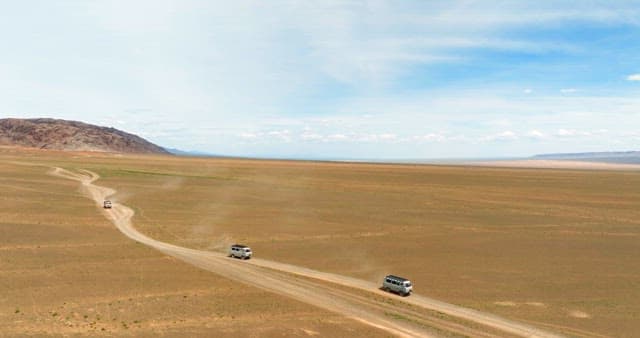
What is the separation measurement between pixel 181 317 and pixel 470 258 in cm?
2877

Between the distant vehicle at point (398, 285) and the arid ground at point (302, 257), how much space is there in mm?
2482

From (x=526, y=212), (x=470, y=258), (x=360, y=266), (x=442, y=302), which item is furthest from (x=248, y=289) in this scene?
(x=526, y=212)

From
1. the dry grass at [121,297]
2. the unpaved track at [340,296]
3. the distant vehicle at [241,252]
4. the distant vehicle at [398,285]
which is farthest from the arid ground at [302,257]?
the distant vehicle at [398,285]

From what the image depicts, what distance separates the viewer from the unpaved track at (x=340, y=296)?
→ 2673 centimetres

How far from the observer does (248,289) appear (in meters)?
31.9

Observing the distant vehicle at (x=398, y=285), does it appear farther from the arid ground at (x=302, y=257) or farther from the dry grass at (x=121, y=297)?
the dry grass at (x=121, y=297)

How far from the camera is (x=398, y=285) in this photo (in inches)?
1267

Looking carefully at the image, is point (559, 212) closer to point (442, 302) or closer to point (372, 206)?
point (372, 206)

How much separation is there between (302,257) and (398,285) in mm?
12269

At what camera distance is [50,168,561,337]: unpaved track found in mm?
26734

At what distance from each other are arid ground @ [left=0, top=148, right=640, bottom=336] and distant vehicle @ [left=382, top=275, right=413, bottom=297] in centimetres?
248

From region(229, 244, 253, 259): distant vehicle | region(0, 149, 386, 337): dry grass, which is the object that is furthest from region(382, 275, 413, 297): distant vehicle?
region(229, 244, 253, 259): distant vehicle

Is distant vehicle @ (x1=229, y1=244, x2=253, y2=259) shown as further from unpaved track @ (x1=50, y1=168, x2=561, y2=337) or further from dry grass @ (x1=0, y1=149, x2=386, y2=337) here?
dry grass @ (x1=0, y1=149, x2=386, y2=337)

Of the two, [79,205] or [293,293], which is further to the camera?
[79,205]
